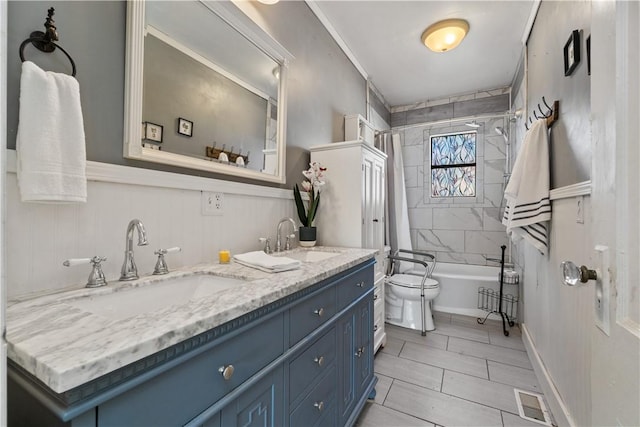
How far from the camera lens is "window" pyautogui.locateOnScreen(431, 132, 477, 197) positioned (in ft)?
12.1

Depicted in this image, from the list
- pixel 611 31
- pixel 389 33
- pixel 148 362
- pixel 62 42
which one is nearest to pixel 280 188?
pixel 62 42

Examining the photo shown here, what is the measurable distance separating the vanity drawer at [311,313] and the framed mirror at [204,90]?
787mm

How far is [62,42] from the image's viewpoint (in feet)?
2.82

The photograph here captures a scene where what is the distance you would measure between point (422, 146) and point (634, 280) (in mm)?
3686

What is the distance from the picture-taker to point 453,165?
3758 mm

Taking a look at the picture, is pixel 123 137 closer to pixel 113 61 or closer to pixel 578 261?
pixel 113 61

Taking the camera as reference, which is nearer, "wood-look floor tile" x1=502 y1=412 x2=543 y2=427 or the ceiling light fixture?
"wood-look floor tile" x1=502 y1=412 x2=543 y2=427

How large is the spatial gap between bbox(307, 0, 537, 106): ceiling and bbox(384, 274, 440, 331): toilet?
231cm

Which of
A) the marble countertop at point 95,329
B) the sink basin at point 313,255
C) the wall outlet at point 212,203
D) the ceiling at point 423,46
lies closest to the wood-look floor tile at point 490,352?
the sink basin at point 313,255

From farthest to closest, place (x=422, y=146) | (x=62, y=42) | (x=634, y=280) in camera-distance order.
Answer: (x=422, y=146)
(x=62, y=42)
(x=634, y=280)

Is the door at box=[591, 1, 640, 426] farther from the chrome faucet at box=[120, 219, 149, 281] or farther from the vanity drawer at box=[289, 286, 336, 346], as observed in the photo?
the chrome faucet at box=[120, 219, 149, 281]

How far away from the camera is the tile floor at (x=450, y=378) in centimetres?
157

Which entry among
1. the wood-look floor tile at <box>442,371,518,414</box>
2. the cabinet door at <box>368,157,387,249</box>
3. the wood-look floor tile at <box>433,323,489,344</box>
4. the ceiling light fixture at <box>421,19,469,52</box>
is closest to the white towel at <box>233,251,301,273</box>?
the cabinet door at <box>368,157,387,249</box>

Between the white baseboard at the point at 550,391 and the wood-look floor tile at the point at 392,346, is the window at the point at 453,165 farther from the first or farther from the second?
the wood-look floor tile at the point at 392,346
